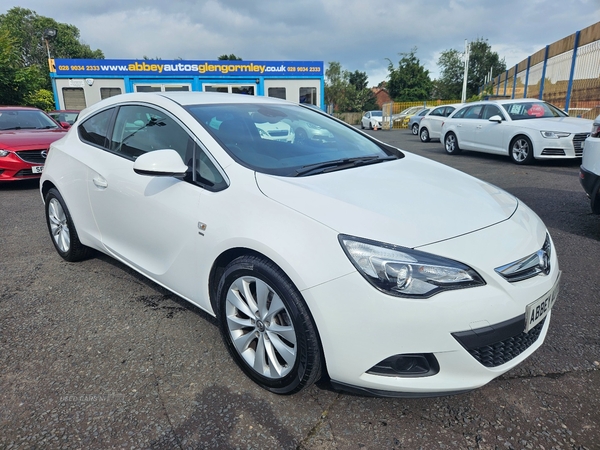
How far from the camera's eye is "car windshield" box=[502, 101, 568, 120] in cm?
966

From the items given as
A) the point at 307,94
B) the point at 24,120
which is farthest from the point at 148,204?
the point at 307,94

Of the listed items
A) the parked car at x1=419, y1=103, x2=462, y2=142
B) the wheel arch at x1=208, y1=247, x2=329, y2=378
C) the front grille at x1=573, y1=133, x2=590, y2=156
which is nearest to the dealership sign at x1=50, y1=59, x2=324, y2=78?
the parked car at x1=419, y1=103, x2=462, y2=142

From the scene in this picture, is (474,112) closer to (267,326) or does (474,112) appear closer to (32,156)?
(32,156)

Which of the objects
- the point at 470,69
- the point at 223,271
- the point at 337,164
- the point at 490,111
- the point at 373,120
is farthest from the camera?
the point at 470,69

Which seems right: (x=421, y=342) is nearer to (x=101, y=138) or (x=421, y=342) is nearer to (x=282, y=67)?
(x=101, y=138)

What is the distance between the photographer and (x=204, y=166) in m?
2.53

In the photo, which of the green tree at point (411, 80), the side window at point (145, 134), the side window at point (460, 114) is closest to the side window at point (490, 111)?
the side window at point (460, 114)

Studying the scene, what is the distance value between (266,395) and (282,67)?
19.4 metres

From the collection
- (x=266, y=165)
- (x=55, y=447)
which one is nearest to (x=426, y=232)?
(x=266, y=165)

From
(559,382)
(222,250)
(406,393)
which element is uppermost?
(222,250)

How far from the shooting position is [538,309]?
2.02 m

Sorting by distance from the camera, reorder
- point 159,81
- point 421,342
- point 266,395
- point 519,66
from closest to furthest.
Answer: point 421,342, point 266,395, point 159,81, point 519,66

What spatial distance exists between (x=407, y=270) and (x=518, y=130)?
9.03 m

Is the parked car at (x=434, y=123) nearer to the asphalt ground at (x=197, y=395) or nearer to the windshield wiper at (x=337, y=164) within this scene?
the asphalt ground at (x=197, y=395)
